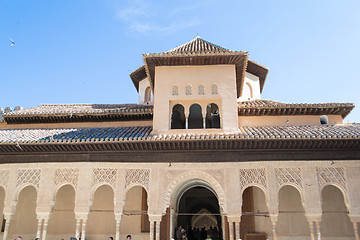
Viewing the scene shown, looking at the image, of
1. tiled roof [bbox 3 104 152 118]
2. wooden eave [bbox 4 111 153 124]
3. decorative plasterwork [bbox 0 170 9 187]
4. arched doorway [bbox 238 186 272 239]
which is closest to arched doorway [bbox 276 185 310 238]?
arched doorway [bbox 238 186 272 239]

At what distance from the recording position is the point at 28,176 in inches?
408

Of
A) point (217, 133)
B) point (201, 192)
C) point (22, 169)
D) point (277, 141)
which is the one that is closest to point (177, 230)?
point (201, 192)

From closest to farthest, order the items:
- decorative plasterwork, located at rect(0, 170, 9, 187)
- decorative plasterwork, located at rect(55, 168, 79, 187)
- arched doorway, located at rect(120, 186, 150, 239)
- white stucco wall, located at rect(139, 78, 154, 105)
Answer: decorative plasterwork, located at rect(55, 168, 79, 187), decorative plasterwork, located at rect(0, 170, 9, 187), arched doorway, located at rect(120, 186, 150, 239), white stucco wall, located at rect(139, 78, 154, 105)

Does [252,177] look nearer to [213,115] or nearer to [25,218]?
[213,115]

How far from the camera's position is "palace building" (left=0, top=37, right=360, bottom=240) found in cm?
Result: 962

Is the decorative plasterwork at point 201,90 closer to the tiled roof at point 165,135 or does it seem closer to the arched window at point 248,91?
the tiled roof at point 165,135

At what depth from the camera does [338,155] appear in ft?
32.2

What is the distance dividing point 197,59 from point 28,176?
7.10 metres

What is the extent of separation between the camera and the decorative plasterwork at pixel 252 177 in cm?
968

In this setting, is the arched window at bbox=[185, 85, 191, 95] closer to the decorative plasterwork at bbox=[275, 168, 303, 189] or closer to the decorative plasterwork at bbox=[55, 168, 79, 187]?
the decorative plasterwork at bbox=[275, 168, 303, 189]

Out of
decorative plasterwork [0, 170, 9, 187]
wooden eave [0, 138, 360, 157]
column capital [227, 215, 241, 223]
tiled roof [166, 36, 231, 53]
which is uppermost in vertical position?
tiled roof [166, 36, 231, 53]

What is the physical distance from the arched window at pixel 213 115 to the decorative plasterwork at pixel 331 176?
13.9 feet

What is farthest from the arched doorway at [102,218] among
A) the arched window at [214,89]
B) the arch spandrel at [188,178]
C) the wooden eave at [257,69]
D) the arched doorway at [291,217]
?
the wooden eave at [257,69]

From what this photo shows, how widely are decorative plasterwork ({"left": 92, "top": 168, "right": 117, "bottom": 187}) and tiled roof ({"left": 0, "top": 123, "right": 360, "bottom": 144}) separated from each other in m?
1.10
